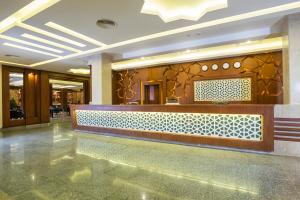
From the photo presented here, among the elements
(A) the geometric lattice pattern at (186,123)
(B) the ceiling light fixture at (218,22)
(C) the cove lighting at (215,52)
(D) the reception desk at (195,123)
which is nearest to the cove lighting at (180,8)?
(B) the ceiling light fixture at (218,22)

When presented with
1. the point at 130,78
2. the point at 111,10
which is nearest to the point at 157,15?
the point at 111,10

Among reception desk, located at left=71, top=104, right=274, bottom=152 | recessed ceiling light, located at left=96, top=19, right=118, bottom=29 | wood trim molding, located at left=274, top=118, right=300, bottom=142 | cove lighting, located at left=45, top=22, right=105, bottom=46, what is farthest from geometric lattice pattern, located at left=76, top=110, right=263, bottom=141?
recessed ceiling light, located at left=96, top=19, right=118, bottom=29

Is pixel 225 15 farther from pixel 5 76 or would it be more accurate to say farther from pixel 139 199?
pixel 5 76

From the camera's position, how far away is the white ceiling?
12.4ft

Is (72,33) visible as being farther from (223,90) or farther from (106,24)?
(223,90)

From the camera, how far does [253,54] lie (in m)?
7.07

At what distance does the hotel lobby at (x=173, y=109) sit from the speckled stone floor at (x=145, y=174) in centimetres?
2

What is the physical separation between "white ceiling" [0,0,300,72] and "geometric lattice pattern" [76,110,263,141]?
2.42m

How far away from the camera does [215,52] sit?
7.39 m

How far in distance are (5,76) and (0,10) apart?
265 inches

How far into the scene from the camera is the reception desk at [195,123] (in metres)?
4.27

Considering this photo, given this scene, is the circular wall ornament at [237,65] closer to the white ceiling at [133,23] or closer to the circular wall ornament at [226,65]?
the circular wall ornament at [226,65]

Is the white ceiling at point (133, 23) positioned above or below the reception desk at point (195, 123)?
above

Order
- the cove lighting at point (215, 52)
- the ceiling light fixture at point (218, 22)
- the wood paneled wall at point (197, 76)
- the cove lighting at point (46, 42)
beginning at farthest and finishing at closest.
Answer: the wood paneled wall at point (197, 76), the cove lighting at point (215, 52), the cove lighting at point (46, 42), the ceiling light fixture at point (218, 22)
